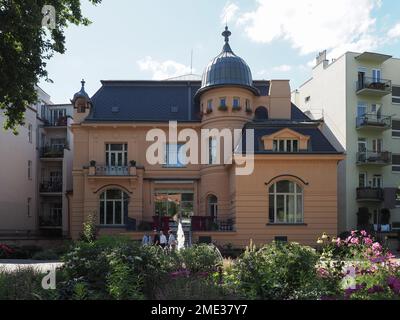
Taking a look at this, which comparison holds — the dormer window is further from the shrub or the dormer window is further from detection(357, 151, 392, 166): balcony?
the shrub

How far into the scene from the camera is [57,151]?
1775 inches

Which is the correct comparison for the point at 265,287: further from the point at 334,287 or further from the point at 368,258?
the point at 368,258

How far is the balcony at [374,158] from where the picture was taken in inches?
1480

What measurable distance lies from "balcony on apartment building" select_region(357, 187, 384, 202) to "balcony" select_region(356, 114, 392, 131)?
193 inches

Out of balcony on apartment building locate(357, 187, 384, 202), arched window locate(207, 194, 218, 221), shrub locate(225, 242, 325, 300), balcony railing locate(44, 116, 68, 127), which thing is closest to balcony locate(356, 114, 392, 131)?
balcony on apartment building locate(357, 187, 384, 202)

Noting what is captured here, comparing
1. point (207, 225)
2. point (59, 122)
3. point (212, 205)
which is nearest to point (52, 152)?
point (59, 122)

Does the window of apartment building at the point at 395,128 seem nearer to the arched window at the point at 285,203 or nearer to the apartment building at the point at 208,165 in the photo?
the apartment building at the point at 208,165

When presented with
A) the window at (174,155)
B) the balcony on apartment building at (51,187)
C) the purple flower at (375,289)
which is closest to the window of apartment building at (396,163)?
the window at (174,155)

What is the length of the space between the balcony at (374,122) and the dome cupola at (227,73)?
9.21 metres

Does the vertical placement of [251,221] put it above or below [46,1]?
below

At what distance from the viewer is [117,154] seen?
35.5m

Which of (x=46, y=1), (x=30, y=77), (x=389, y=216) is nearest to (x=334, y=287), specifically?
(x=30, y=77)

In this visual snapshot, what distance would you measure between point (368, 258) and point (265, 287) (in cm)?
278
